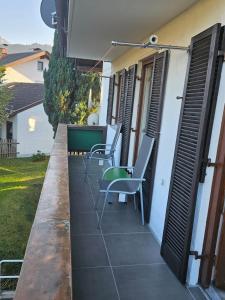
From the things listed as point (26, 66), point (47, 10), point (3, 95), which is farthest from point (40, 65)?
point (47, 10)

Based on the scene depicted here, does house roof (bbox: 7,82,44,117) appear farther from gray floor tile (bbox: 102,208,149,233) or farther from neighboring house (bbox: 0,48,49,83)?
gray floor tile (bbox: 102,208,149,233)

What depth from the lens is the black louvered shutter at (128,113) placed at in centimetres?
450

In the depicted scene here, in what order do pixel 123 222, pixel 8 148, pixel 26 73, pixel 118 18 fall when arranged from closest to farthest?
1. pixel 118 18
2. pixel 123 222
3. pixel 8 148
4. pixel 26 73

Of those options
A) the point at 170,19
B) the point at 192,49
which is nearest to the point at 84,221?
the point at 192,49

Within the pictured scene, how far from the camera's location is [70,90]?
10945 mm

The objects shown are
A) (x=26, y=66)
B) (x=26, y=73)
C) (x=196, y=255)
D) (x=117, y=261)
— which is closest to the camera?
(x=196, y=255)

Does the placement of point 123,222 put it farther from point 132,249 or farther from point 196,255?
point 196,255

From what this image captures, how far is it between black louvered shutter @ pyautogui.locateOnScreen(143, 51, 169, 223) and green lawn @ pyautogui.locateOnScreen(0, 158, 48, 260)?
8.52 ft

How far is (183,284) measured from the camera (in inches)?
88.5

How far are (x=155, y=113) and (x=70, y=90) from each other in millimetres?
8115

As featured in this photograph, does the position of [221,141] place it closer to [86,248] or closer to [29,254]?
[29,254]

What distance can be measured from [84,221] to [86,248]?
0.57 metres

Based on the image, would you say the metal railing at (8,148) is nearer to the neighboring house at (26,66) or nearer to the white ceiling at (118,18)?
the neighboring house at (26,66)

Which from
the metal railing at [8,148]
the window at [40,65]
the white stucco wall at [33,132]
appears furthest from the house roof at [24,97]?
the window at [40,65]
